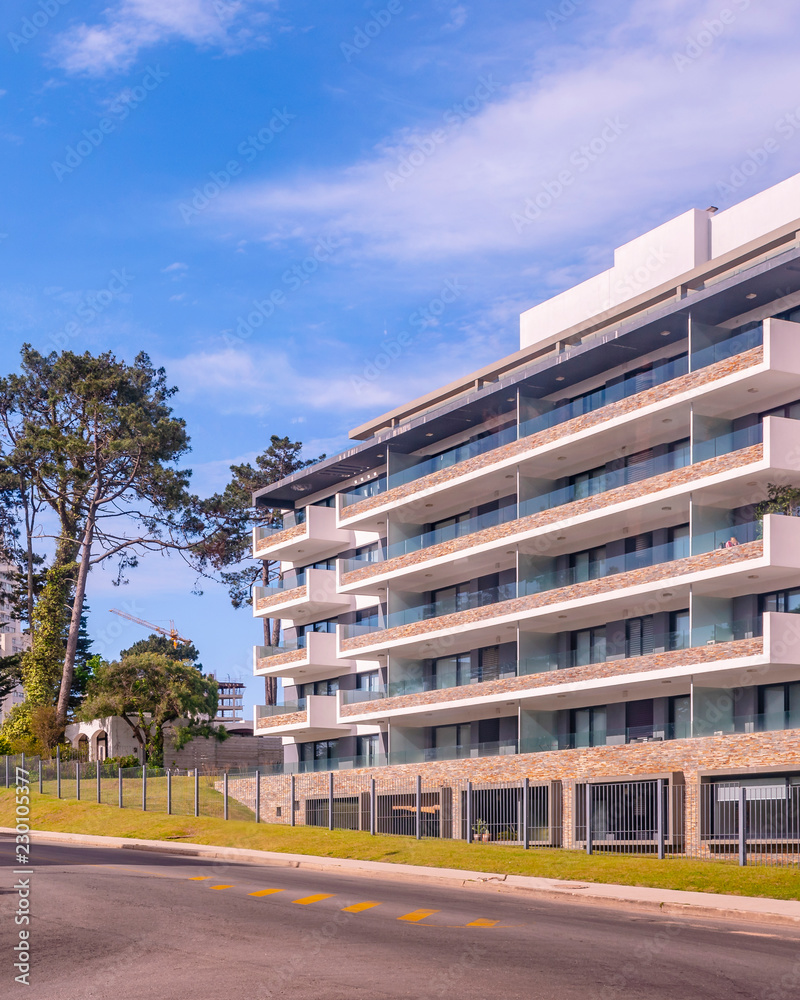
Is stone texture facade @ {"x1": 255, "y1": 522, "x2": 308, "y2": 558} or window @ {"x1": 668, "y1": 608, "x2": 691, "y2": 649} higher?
stone texture facade @ {"x1": 255, "y1": 522, "x2": 308, "y2": 558}

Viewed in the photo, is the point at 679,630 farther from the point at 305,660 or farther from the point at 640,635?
the point at 305,660

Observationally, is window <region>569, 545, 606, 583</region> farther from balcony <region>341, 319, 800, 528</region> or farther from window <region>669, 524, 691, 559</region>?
balcony <region>341, 319, 800, 528</region>

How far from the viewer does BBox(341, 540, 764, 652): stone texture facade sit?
121ft

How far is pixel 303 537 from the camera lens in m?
60.0

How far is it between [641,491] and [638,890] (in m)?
18.7

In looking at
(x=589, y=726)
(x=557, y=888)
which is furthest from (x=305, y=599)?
(x=557, y=888)

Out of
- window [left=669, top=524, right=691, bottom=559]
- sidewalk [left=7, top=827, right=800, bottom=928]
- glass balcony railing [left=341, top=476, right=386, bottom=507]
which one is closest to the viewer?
sidewalk [left=7, top=827, right=800, bottom=928]

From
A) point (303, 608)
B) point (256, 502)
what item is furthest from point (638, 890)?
point (256, 502)

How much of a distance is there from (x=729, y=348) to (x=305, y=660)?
27917mm

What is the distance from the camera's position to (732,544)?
121 feet

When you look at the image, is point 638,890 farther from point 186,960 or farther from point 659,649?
point 659,649

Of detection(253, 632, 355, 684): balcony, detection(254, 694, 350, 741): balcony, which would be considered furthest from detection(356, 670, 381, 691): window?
detection(254, 694, 350, 741): balcony

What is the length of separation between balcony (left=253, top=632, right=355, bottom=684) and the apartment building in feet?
0.56

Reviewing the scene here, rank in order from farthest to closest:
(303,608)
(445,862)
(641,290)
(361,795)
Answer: (303,608) < (641,290) < (361,795) < (445,862)
